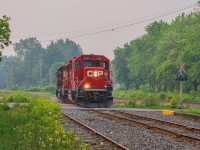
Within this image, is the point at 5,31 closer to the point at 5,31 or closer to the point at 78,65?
the point at 5,31

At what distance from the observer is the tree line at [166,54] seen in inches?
1885

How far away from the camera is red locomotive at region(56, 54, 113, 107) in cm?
2762

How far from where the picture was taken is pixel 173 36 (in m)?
60.3

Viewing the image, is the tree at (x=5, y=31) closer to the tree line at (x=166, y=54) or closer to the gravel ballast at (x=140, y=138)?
the gravel ballast at (x=140, y=138)

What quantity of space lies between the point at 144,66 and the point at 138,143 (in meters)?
62.1

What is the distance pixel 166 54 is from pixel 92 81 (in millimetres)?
35713

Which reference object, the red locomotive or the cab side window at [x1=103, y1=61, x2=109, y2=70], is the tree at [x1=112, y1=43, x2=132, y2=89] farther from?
the red locomotive

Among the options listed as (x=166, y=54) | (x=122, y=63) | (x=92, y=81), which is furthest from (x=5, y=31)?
(x=122, y=63)

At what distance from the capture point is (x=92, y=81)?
1091 inches

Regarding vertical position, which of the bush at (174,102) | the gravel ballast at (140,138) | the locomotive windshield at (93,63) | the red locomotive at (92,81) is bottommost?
the gravel ballast at (140,138)

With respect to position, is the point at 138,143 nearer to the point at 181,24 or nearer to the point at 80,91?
the point at 80,91

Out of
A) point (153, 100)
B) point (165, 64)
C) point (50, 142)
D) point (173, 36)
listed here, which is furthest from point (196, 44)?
point (50, 142)

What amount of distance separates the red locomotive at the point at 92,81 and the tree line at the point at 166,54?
813 inches

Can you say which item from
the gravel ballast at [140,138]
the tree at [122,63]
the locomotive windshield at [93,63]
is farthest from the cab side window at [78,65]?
the tree at [122,63]
